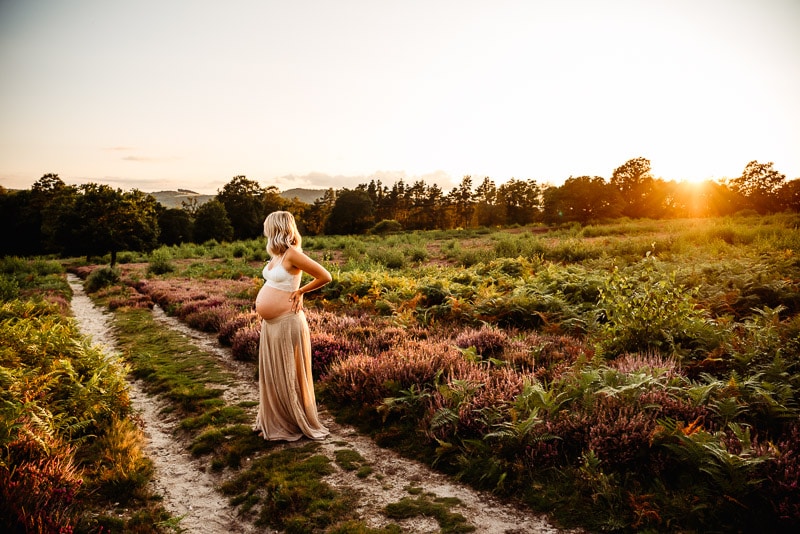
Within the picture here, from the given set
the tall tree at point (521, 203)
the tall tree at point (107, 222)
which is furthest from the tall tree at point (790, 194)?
the tall tree at point (107, 222)

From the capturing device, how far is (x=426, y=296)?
37.2 feet

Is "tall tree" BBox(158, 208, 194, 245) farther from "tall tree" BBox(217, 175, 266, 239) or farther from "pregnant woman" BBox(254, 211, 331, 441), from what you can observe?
"pregnant woman" BBox(254, 211, 331, 441)

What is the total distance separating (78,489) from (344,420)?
3.11 m

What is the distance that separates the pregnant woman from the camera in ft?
17.5

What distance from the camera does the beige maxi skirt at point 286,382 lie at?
5477 mm

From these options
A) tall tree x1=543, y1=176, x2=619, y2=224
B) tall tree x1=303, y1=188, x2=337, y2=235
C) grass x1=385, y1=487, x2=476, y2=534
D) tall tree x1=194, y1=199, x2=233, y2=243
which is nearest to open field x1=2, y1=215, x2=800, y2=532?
grass x1=385, y1=487, x2=476, y2=534

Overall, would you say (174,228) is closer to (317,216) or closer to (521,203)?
(317,216)

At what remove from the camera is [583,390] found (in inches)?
197

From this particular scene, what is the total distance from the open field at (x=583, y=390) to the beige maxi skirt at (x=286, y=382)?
1.68ft

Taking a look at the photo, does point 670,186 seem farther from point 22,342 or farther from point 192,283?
point 22,342

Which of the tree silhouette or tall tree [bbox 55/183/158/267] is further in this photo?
the tree silhouette

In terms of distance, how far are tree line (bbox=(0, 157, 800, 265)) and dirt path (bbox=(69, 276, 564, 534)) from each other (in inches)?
1312

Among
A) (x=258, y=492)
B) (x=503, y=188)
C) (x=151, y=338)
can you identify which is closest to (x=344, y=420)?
(x=258, y=492)

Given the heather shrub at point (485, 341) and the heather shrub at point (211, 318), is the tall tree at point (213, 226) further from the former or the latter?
the heather shrub at point (485, 341)
